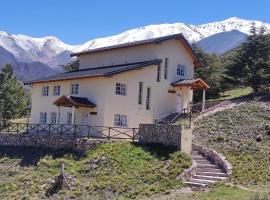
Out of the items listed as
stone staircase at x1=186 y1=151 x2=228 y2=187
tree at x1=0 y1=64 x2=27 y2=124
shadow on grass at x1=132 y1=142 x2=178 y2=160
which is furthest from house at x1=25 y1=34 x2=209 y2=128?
tree at x1=0 y1=64 x2=27 y2=124

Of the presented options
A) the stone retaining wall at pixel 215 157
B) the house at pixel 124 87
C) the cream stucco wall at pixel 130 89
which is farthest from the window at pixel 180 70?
the stone retaining wall at pixel 215 157

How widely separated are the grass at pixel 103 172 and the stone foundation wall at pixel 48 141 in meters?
0.75

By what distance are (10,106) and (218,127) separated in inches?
1250

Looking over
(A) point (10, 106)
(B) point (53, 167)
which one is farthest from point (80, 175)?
(A) point (10, 106)

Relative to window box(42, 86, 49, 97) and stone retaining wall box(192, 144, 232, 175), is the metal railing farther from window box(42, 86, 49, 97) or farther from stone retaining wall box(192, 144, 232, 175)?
stone retaining wall box(192, 144, 232, 175)

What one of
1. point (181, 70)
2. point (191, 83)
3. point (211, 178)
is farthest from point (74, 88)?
point (211, 178)

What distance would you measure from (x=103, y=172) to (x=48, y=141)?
31.3 ft

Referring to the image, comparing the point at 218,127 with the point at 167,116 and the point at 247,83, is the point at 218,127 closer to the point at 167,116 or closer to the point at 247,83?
the point at 167,116

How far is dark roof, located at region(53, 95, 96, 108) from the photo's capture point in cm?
4209

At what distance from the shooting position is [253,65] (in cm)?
5538

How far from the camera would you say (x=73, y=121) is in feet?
141

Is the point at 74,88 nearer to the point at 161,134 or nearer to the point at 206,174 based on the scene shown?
the point at 161,134

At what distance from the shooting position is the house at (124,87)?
141ft

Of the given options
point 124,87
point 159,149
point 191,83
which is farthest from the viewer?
point 191,83
